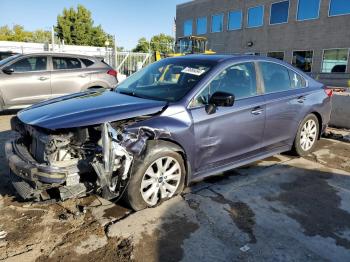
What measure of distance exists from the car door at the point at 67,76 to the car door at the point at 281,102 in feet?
17.2

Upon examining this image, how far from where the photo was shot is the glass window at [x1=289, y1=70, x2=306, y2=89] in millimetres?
4918

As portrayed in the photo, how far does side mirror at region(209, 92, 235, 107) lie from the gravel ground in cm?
107

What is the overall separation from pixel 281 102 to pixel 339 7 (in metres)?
19.4

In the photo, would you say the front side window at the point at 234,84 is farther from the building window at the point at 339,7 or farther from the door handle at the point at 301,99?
the building window at the point at 339,7

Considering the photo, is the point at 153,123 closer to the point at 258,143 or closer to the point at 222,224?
the point at 222,224

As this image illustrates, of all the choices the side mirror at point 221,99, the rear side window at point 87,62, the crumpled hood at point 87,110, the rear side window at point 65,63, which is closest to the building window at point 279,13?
the rear side window at point 87,62

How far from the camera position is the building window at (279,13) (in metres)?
23.6

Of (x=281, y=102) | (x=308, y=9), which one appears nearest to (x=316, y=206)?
(x=281, y=102)

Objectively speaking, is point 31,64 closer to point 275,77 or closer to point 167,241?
point 275,77

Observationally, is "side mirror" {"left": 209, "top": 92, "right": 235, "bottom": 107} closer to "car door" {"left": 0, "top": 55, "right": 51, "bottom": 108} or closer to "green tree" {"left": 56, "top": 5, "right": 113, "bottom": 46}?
"car door" {"left": 0, "top": 55, "right": 51, "bottom": 108}

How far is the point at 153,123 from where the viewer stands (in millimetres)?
3357

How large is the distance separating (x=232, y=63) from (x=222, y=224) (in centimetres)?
203

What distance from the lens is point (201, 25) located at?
3164cm

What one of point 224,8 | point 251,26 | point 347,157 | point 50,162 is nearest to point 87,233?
point 50,162
